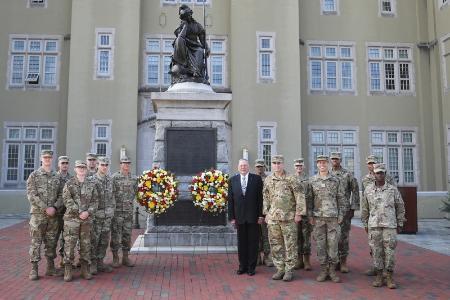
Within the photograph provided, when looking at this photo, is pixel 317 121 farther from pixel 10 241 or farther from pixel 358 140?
pixel 10 241

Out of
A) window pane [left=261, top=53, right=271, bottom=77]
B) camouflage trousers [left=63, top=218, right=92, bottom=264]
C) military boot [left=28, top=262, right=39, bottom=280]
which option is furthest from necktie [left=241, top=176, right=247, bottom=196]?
window pane [left=261, top=53, right=271, bottom=77]

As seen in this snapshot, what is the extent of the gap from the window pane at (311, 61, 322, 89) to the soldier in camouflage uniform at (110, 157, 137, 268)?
46.4 feet

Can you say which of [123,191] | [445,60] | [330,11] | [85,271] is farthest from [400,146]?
[85,271]

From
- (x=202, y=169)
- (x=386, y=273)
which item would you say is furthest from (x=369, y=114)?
(x=386, y=273)

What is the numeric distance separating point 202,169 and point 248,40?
37.7 ft

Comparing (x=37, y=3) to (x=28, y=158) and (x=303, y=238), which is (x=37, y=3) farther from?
(x=303, y=238)

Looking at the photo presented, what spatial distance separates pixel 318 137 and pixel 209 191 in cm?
1275

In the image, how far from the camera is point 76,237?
704 centimetres

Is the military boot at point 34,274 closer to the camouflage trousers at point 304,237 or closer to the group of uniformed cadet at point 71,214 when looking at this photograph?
the group of uniformed cadet at point 71,214

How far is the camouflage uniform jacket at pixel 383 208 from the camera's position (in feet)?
22.1

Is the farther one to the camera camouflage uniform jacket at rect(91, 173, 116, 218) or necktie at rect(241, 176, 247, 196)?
necktie at rect(241, 176, 247, 196)

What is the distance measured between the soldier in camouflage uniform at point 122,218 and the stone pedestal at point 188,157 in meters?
1.02

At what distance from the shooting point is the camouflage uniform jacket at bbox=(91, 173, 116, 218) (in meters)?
7.43

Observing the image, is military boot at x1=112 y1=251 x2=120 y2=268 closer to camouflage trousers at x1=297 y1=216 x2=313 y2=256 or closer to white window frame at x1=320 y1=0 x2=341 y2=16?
camouflage trousers at x1=297 y1=216 x2=313 y2=256
